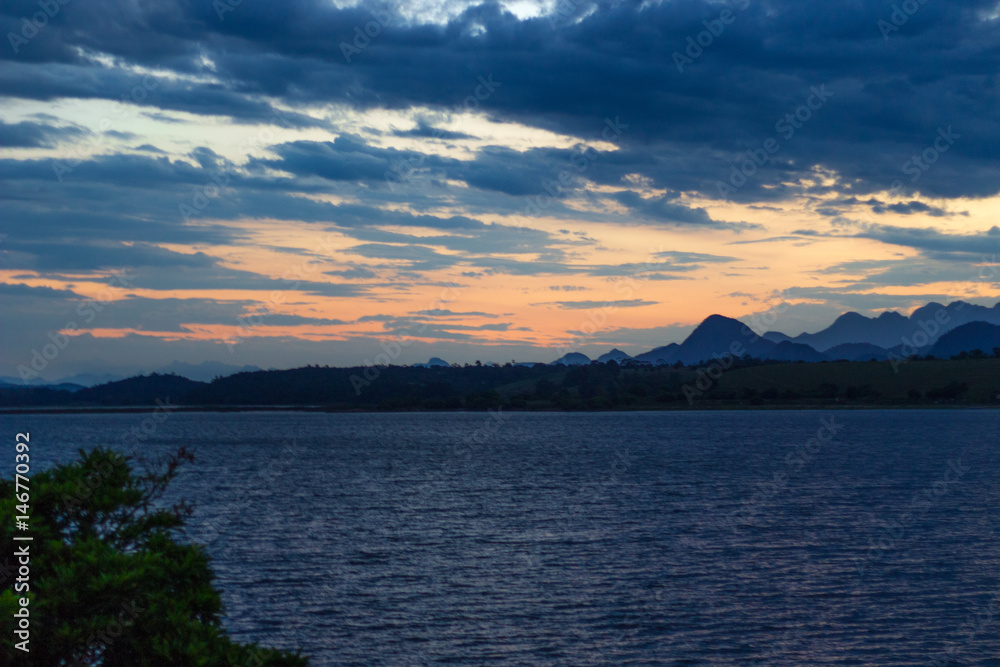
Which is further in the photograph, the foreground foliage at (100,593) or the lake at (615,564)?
the lake at (615,564)

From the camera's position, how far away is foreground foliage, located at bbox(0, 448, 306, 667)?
10.6 meters

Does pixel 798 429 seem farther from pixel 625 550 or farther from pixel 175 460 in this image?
pixel 175 460

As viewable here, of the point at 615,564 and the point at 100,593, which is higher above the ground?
the point at 100,593

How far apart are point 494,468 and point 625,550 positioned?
2148 inches

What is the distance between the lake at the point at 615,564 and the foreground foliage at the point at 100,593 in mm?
15665

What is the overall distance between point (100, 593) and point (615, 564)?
31.8 m

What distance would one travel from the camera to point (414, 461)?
4286 inches

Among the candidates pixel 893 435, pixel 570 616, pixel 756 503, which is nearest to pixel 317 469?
pixel 756 503

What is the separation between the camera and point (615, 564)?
129ft

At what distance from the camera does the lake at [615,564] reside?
27.4m

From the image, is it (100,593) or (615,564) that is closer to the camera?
(100,593)

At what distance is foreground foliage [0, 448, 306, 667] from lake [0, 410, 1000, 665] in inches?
617

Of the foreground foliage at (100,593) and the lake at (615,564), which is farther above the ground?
the foreground foliage at (100,593)

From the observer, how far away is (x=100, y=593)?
35.3ft
